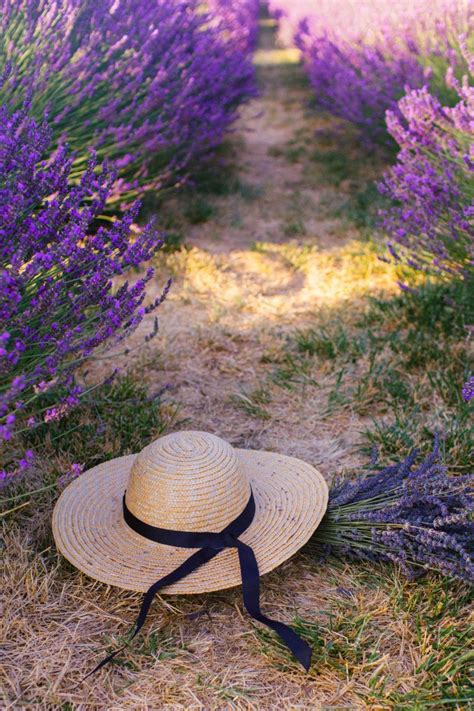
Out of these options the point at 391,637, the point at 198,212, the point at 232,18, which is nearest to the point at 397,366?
the point at 391,637

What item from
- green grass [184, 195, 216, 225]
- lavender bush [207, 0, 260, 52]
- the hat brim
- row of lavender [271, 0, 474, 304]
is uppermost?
lavender bush [207, 0, 260, 52]

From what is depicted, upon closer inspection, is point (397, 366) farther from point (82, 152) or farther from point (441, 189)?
point (82, 152)

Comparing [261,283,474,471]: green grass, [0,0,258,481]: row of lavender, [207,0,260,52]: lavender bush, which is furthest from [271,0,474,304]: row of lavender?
[0,0,258,481]: row of lavender

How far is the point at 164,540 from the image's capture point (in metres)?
1.77

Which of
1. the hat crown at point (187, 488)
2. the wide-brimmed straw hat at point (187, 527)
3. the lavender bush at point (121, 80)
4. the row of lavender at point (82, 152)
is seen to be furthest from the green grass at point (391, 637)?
the lavender bush at point (121, 80)

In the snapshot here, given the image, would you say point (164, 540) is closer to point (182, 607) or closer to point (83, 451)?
point (182, 607)

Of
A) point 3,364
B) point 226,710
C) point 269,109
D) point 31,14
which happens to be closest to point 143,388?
point 3,364

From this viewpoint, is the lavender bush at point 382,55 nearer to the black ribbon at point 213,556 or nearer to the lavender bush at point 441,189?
the lavender bush at point 441,189

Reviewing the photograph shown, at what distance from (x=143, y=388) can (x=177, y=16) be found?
300cm

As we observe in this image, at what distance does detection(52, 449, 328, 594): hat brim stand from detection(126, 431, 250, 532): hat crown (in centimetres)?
7

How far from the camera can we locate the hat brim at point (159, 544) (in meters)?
1.73

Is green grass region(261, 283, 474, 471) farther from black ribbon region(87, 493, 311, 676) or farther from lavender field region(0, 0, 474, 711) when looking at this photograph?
black ribbon region(87, 493, 311, 676)

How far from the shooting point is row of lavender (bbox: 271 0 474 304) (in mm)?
2984

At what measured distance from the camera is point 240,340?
10.8ft
